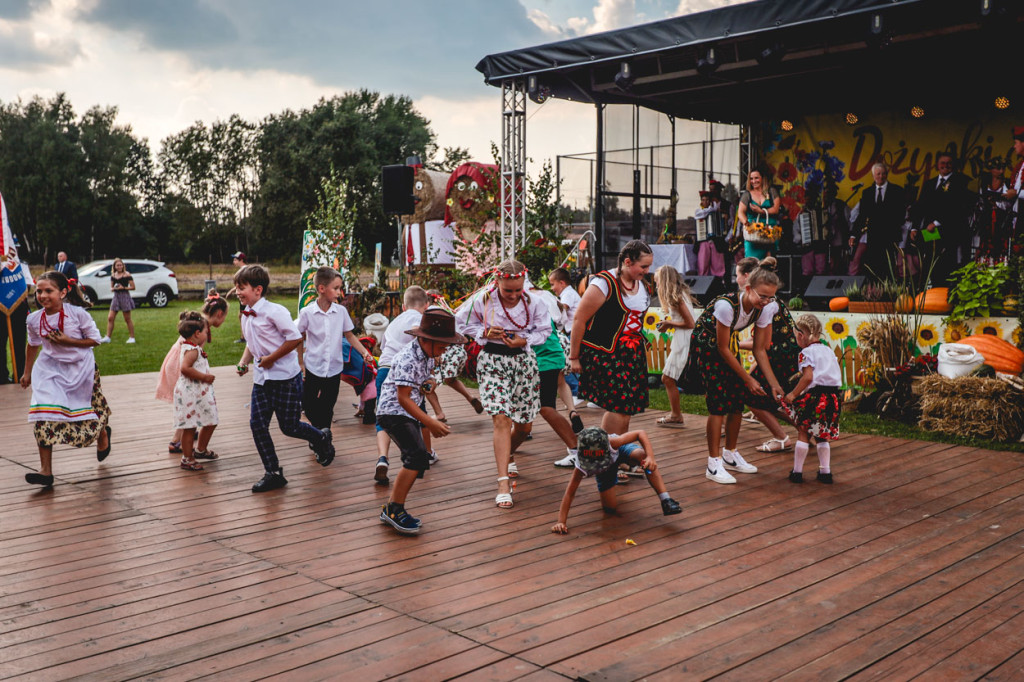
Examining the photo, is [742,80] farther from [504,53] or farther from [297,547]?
[297,547]

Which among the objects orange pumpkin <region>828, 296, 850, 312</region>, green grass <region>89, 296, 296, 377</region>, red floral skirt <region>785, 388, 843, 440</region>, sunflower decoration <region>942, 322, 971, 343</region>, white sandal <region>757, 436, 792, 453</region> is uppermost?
orange pumpkin <region>828, 296, 850, 312</region>

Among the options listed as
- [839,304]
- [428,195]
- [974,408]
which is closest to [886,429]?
[974,408]

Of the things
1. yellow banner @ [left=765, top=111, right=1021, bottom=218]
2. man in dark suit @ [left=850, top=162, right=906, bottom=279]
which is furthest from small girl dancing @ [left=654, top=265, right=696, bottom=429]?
yellow banner @ [left=765, top=111, right=1021, bottom=218]

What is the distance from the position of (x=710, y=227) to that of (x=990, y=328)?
4.57 m

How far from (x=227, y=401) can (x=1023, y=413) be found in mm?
7959

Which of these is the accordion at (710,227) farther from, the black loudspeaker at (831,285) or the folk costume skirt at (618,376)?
the folk costume skirt at (618,376)

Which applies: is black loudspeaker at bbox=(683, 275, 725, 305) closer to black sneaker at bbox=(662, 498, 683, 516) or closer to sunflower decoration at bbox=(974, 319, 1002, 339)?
sunflower decoration at bbox=(974, 319, 1002, 339)

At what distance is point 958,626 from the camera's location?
3.51 metres

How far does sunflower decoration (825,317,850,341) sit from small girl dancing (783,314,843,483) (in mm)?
4160

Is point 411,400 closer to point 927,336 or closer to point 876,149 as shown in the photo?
point 927,336

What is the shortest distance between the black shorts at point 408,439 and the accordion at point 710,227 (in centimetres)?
885

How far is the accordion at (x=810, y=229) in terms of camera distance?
42.9 feet

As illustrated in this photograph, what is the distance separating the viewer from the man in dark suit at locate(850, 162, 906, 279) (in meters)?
12.0

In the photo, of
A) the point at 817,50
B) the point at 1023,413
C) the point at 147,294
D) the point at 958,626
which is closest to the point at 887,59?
the point at 817,50
